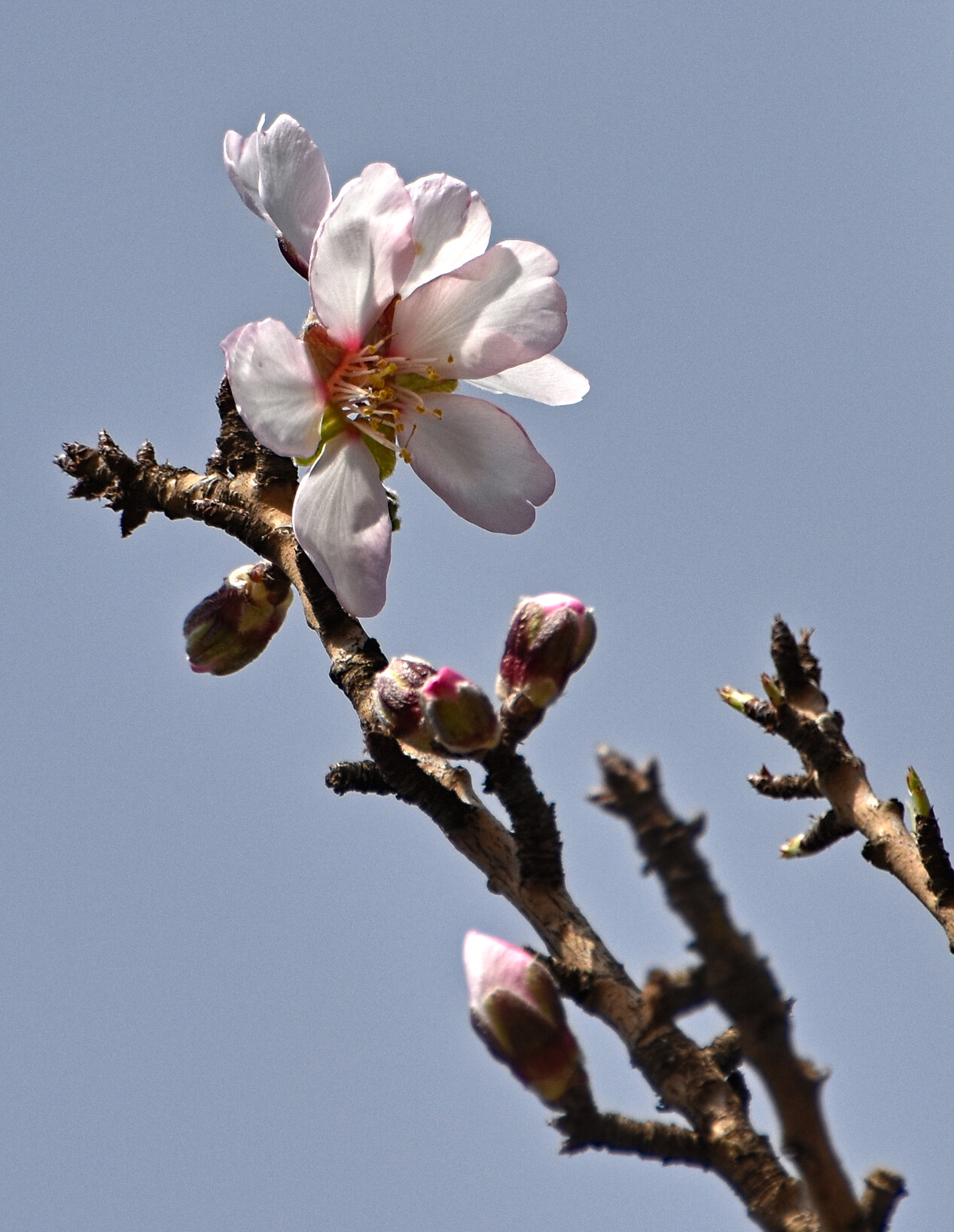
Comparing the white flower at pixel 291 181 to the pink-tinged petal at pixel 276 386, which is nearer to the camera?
the pink-tinged petal at pixel 276 386

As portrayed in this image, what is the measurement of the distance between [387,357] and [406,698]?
829 mm

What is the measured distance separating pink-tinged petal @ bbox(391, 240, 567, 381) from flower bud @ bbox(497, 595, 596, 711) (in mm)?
654

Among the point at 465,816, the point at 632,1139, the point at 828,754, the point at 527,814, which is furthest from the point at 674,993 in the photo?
the point at 828,754

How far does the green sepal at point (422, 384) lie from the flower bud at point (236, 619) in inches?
16.6

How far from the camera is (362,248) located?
1.92m

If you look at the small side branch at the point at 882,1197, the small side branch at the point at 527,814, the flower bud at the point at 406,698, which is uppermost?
the flower bud at the point at 406,698

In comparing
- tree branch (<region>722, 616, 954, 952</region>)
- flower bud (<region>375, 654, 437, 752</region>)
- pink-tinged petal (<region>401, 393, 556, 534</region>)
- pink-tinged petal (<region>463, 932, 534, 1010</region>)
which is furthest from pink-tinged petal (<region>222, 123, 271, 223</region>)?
pink-tinged petal (<region>463, 932, 534, 1010</region>)

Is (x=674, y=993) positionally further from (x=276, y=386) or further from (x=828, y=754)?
(x=276, y=386)

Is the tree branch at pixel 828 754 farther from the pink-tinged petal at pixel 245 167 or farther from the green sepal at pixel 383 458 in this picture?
the pink-tinged petal at pixel 245 167

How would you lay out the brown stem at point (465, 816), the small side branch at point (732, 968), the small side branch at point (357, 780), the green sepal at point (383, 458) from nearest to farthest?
Result: the small side branch at point (732, 968) < the brown stem at point (465, 816) < the small side branch at point (357, 780) < the green sepal at point (383, 458)

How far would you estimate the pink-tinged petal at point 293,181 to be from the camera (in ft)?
6.39

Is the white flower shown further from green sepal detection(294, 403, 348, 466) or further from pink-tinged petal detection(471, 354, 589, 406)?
pink-tinged petal detection(471, 354, 589, 406)

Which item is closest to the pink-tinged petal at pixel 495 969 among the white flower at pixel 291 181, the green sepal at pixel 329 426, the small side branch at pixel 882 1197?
the small side branch at pixel 882 1197

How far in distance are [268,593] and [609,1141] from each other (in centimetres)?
125
